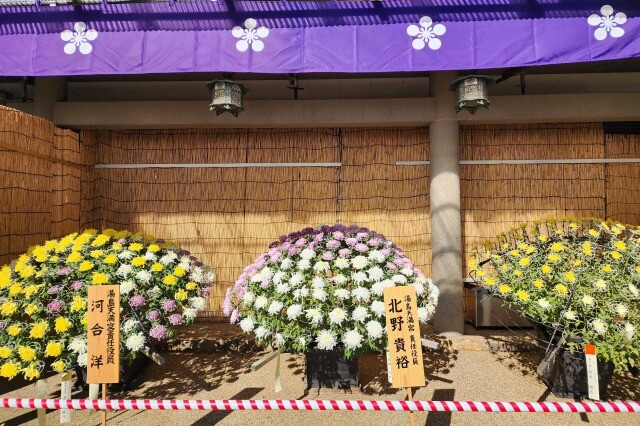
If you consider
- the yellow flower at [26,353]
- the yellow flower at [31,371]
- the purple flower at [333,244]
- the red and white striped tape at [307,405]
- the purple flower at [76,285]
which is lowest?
the red and white striped tape at [307,405]

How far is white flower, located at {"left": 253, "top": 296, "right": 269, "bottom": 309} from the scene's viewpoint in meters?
3.20

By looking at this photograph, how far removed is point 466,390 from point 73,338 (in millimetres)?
3833

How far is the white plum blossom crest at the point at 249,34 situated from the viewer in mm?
4113

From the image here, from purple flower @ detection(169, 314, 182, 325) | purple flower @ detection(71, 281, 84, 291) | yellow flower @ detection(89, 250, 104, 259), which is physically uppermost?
yellow flower @ detection(89, 250, 104, 259)

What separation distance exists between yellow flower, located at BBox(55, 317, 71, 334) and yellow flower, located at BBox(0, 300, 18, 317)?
41cm

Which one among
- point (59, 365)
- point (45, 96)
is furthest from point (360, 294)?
point (45, 96)

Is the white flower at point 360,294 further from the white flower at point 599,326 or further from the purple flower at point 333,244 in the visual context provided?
the white flower at point 599,326

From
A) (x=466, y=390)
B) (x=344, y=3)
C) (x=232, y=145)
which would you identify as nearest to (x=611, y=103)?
(x=344, y=3)

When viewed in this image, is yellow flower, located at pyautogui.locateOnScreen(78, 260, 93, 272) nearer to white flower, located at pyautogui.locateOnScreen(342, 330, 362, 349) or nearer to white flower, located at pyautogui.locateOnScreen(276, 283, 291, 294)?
white flower, located at pyautogui.locateOnScreen(276, 283, 291, 294)

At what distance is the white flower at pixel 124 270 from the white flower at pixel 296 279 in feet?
5.09

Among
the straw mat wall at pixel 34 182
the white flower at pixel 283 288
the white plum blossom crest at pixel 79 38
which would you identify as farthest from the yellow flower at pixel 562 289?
the straw mat wall at pixel 34 182

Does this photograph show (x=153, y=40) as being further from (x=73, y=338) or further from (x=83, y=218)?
(x=73, y=338)

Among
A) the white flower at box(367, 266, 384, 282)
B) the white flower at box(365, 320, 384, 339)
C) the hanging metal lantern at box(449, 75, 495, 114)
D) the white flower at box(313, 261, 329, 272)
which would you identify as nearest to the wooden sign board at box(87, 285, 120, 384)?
the white flower at box(313, 261, 329, 272)

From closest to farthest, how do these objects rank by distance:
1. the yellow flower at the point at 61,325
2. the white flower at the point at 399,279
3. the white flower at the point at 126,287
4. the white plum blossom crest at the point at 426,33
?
the yellow flower at the point at 61,325
the white flower at the point at 126,287
the white flower at the point at 399,279
the white plum blossom crest at the point at 426,33
